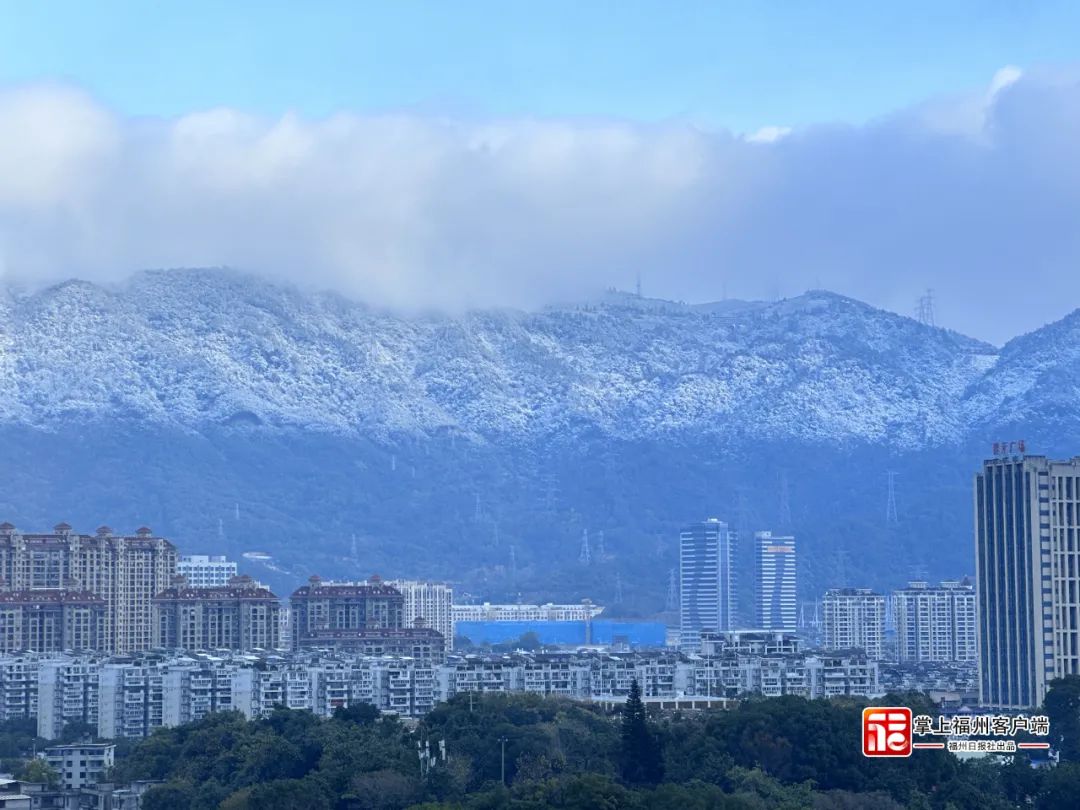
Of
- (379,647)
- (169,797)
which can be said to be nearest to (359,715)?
(169,797)

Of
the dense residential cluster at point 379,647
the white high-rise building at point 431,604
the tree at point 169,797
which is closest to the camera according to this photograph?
the tree at point 169,797

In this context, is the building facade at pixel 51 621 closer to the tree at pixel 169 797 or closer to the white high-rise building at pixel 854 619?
the white high-rise building at pixel 854 619

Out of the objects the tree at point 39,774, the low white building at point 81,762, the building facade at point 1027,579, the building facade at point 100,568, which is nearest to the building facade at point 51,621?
the building facade at point 100,568

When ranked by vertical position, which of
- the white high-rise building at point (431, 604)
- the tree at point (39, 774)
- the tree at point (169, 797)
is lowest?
the tree at point (169, 797)

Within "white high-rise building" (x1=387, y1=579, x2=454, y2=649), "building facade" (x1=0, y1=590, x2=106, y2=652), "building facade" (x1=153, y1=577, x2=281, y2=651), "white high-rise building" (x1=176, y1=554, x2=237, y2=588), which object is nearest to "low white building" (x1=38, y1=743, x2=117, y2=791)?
"building facade" (x1=0, y1=590, x2=106, y2=652)

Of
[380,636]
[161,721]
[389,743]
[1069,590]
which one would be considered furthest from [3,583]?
[389,743]

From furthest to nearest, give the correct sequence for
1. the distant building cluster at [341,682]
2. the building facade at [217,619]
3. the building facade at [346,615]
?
1. the building facade at [217,619]
2. the building facade at [346,615]
3. the distant building cluster at [341,682]

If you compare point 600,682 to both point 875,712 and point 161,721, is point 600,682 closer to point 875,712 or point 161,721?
point 161,721
